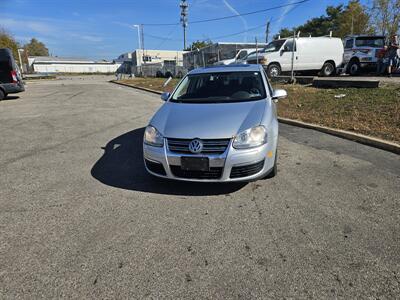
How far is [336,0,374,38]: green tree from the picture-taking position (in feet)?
129

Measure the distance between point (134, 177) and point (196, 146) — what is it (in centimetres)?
140

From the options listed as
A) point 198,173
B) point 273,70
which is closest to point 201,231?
point 198,173

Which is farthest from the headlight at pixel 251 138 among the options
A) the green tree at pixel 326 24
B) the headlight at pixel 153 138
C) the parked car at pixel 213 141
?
the green tree at pixel 326 24

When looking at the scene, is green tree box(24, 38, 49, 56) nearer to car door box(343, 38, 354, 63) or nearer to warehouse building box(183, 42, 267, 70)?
warehouse building box(183, 42, 267, 70)

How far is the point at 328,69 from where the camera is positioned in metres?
15.5

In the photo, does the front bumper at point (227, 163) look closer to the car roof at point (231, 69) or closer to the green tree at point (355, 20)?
the car roof at point (231, 69)

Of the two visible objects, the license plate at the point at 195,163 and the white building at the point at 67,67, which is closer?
the license plate at the point at 195,163

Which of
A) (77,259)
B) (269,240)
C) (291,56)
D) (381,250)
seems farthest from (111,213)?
(291,56)

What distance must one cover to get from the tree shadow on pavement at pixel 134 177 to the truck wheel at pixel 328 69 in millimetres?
12717

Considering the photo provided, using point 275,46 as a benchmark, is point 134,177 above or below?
below

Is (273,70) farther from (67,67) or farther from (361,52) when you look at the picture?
(67,67)

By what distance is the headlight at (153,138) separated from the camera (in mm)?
3700

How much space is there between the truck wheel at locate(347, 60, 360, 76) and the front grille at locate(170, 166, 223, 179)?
15.1 metres

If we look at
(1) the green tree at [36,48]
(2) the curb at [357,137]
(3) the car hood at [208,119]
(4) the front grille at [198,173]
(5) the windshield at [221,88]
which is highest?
(1) the green tree at [36,48]
